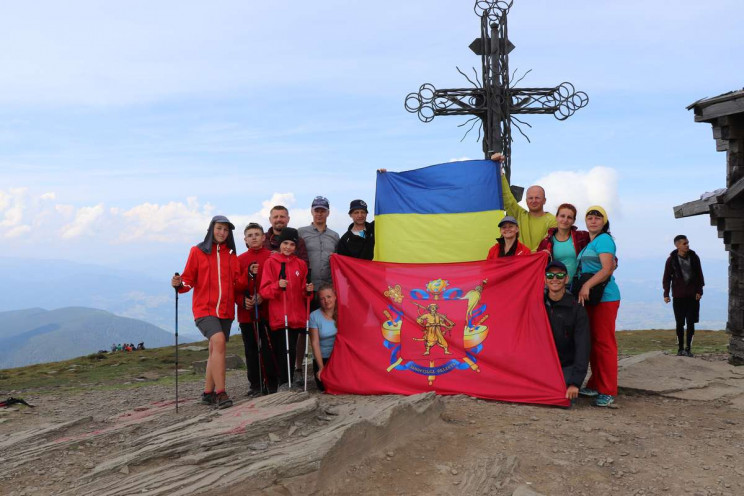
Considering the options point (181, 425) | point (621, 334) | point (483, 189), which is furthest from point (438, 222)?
point (621, 334)

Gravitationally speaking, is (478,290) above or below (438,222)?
below

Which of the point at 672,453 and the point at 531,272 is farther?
the point at 531,272

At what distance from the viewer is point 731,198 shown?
1162 cm

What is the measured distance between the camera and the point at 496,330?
27.5 ft

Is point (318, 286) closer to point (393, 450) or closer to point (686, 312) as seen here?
point (393, 450)

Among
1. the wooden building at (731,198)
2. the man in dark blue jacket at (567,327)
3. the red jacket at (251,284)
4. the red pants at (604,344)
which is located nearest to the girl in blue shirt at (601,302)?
the red pants at (604,344)

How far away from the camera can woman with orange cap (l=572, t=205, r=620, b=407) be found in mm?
7742

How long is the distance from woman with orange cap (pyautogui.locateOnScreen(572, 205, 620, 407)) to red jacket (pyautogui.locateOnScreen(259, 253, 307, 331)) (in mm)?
3787

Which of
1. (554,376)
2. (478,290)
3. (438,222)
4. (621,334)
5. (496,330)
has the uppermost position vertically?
(438,222)

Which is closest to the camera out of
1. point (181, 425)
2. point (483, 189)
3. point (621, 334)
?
point (181, 425)

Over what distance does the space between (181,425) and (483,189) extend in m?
6.03

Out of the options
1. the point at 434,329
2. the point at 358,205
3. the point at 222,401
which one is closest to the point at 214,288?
the point at 222,401

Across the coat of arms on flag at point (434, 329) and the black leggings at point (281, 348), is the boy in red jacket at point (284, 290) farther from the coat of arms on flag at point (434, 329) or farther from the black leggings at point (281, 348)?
the coat of arms on flag at point (434, 329)

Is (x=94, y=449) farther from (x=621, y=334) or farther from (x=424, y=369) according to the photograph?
(x=621, y=334)
